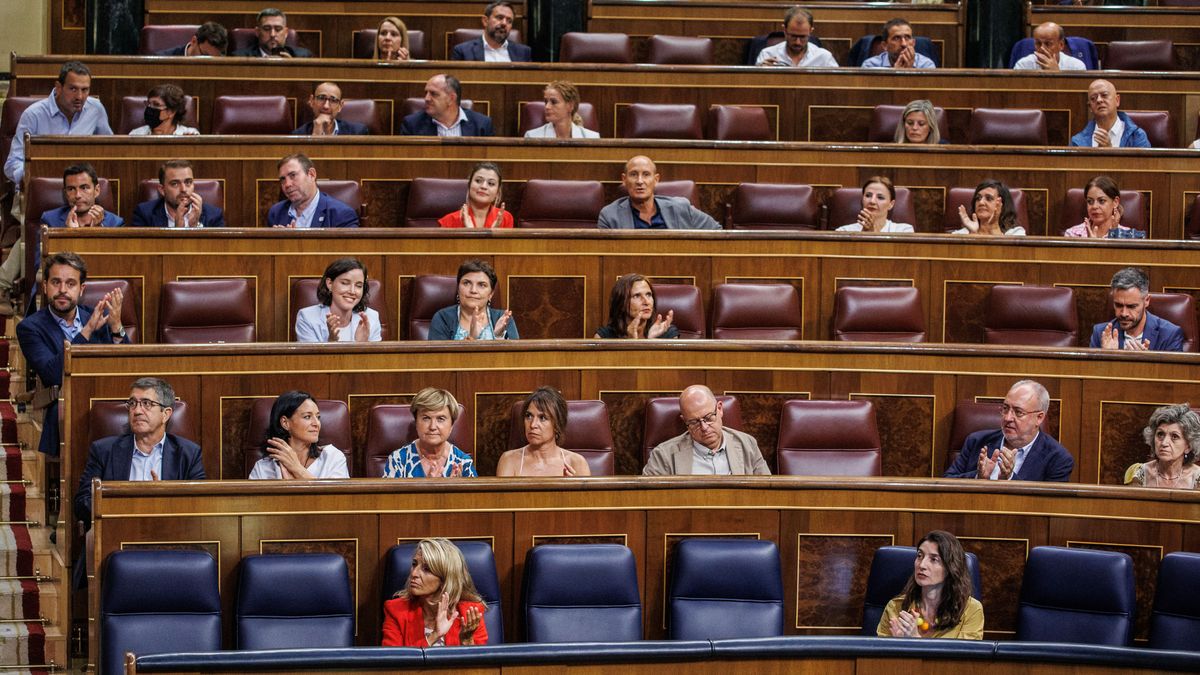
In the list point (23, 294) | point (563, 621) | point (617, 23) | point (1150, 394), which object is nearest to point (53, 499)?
point (23, 294)

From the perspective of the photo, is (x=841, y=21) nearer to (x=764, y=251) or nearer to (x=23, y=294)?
(x=764, y=251)

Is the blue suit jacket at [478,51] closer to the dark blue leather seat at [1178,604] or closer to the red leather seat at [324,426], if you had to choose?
the red leather seat at [324,426]

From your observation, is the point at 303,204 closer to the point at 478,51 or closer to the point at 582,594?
the point at 478,51

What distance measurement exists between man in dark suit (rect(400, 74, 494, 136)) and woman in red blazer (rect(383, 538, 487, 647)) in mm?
2485

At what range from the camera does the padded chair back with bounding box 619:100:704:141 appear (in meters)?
5.78

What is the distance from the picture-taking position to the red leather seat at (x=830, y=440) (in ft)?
13.6

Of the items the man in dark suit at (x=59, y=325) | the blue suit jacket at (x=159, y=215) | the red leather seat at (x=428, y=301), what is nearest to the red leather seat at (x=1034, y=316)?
the red leather seat at (x=428, y=301)

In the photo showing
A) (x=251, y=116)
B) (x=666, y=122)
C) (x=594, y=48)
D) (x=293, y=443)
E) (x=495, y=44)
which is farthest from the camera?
(x=594, y=48)

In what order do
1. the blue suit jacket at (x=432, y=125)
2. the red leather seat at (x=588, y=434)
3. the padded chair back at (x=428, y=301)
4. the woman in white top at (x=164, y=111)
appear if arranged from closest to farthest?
the red leather seat at (x=588, y=434), the padded chair back at (x=428, y=301), the woman in white top at (x=164, y=111), the blue suit jacket at (x=432, y=125)

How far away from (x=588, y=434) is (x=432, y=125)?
1830 mm

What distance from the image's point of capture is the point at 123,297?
446cm

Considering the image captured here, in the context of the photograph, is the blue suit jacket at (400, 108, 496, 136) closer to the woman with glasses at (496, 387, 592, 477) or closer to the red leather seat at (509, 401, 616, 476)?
the red leather seat at (509, 401, 616, 476)

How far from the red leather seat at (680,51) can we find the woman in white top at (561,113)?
0.94m

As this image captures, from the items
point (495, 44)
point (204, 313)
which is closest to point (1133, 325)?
point (204, 313)
